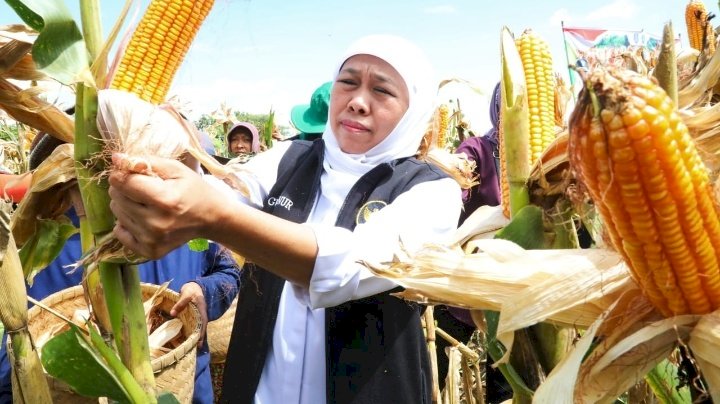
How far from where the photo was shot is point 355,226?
1271mm

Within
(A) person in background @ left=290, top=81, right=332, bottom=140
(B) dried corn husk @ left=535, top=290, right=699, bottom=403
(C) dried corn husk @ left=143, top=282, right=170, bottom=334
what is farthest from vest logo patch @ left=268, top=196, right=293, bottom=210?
(A) person in background @ left=290, top=81, right=332, bottom=140

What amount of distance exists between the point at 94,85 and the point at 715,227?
0.85 metres

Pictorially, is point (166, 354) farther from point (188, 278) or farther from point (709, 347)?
point (709, 347)

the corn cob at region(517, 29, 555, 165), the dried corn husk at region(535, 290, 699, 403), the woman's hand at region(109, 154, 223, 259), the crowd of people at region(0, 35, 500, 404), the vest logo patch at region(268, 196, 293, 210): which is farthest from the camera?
the vest logo patch at region(268, 196, 293, 210)

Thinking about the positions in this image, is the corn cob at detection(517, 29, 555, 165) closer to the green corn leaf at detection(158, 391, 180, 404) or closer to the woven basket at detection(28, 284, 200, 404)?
the green corn leaf at detection(158, 391, 180, 404)

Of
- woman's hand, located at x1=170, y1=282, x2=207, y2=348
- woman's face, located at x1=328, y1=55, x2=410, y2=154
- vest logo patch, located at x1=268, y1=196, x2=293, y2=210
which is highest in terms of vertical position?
woman's face, located at x1=328, y1=55, x2=410, y2=154

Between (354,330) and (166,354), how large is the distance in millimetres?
429

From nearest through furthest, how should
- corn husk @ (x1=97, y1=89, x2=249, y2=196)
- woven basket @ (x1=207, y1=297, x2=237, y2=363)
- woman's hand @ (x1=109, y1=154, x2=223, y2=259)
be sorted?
1. woman's hand @ (x1=109, y1=154, x2=223, y2=259)
2. corn husk @ (x1=97, y1=89, x2=249, y2=196)
3. woven basket @ (x1=207, y1=297, x2=237, y2=363)

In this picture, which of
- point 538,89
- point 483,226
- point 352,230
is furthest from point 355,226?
point 538,89

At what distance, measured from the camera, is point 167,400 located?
1.00 m

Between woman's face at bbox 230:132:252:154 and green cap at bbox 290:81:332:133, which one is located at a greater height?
green cap at bbox 290:81:332:133

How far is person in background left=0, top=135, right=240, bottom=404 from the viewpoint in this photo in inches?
65.2

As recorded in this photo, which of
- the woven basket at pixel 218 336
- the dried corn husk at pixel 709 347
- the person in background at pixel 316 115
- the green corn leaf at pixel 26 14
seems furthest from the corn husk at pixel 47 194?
the person in background at pixel 316 115

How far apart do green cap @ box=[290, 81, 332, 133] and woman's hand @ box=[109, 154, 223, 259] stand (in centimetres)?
173
